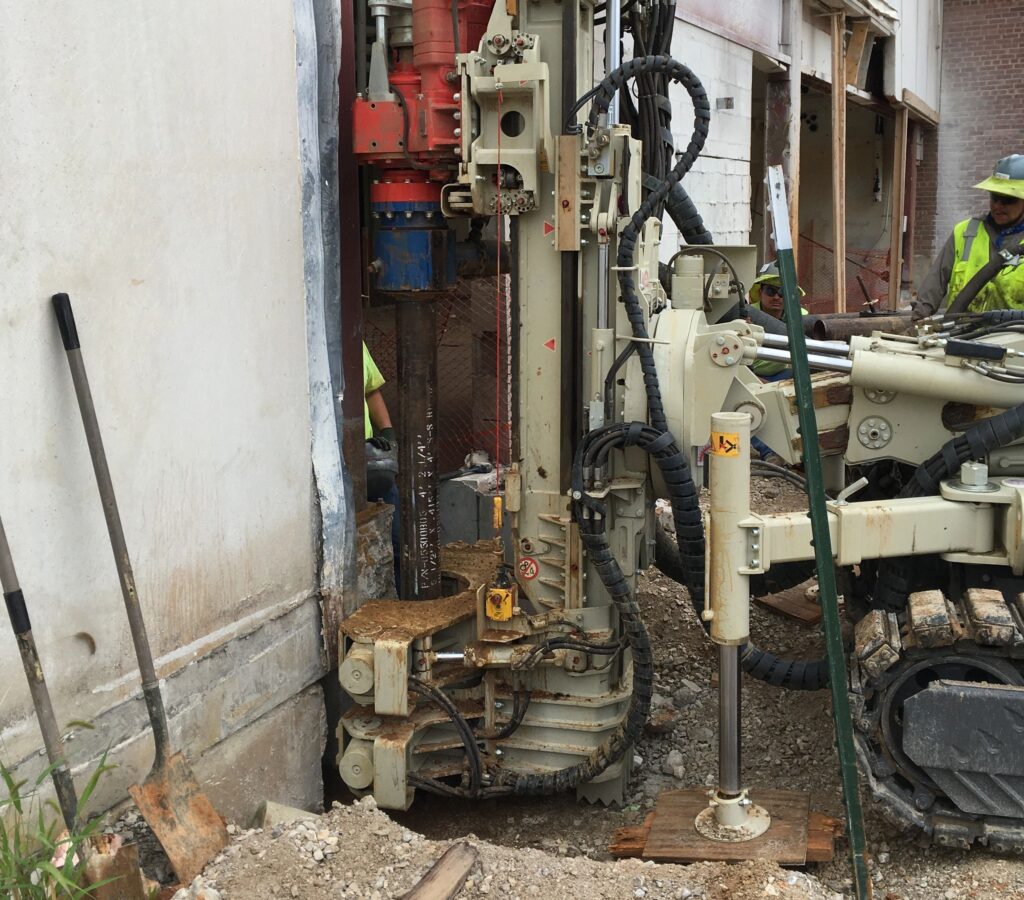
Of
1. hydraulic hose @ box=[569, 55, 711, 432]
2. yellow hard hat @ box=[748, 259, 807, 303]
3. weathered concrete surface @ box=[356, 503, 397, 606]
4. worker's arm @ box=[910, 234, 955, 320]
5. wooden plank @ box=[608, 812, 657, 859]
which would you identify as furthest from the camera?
yellow hard hat @ box=[748, 259, 807, 303]

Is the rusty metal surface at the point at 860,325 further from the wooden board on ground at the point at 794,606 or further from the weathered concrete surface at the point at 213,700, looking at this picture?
the weathered concrete surface at the point at 213,700

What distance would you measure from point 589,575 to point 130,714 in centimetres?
188

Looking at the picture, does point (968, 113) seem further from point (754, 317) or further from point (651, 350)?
point (651, 350)

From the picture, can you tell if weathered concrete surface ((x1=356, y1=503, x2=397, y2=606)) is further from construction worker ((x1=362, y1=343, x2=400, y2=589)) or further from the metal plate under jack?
A: the metal plate under jack

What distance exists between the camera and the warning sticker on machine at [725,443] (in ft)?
12.3

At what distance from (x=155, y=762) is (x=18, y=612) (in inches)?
28.5

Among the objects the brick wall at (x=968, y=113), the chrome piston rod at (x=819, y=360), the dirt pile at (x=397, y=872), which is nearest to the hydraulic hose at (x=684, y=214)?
the chrome piston rod at (x=819, y=360)

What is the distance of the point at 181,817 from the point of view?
3.46 meters

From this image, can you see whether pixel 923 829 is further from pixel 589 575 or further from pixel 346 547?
pixel 346 547

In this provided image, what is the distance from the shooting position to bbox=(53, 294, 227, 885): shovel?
321cm

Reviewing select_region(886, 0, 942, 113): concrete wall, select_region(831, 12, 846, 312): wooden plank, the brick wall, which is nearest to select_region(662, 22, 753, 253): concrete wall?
select_region(831, 12, 846, 312): wooden plank

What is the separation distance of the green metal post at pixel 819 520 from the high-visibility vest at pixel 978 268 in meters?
3.72

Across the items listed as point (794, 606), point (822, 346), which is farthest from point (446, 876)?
point (794, 606)

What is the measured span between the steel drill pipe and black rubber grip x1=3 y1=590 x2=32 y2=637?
2285 millimetres
